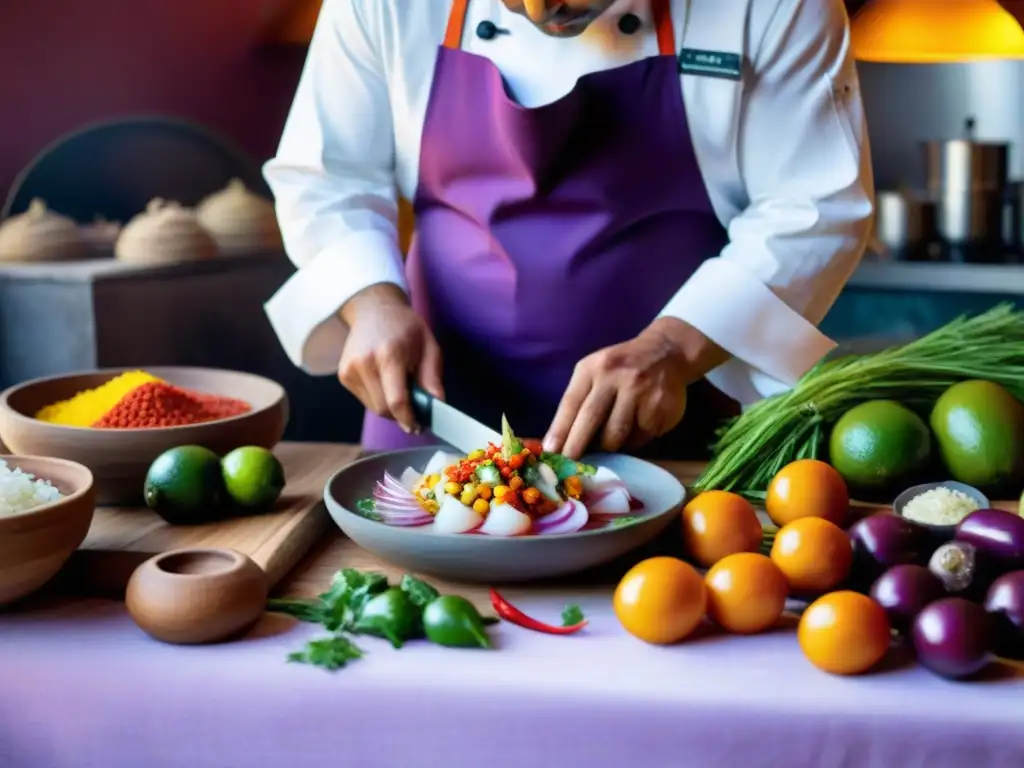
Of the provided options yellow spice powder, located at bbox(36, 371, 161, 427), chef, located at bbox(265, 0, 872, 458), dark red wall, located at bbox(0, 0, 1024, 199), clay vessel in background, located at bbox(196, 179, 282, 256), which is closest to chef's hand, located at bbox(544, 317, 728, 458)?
chef, located at bbox(265, 0, 872, 458)

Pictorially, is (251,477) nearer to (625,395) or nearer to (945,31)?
(625,395)

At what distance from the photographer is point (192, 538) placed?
1.14 m

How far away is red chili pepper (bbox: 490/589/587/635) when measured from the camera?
0.95 meters

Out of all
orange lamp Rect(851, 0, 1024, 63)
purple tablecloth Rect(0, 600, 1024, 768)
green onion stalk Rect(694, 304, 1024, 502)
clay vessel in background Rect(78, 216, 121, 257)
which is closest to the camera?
purple tablecloth Rect(0, 600, 1024, 768)

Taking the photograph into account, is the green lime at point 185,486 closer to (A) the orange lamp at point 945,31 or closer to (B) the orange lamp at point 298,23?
(A) the orange lamp at point 945,31

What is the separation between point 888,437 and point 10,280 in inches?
75.6

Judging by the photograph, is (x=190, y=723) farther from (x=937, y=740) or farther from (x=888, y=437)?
(x=888, y=437)

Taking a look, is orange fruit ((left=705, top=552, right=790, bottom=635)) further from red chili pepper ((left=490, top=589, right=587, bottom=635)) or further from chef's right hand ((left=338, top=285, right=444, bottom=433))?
chef's right hand ((left=338, top=285, right=444, bottom=433))

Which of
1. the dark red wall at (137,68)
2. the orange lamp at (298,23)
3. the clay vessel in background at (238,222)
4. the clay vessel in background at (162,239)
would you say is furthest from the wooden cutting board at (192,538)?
the orange lamp at (298,23)

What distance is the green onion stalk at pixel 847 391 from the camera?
1.28 meters

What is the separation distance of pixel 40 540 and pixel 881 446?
2.72ft

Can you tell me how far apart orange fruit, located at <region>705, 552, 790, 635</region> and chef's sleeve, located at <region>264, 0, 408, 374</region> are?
0.68 meters

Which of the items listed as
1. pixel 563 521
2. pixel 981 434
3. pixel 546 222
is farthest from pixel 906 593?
pixel 546 222

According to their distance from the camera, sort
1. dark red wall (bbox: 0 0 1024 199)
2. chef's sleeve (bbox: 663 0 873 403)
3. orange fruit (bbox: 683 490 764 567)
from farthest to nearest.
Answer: dark red wall (bbox: 0 0 1024 199), chef's sleeve (bbox: 663 0 873 403), orange fruit (bbox: 683 490 764 567)
